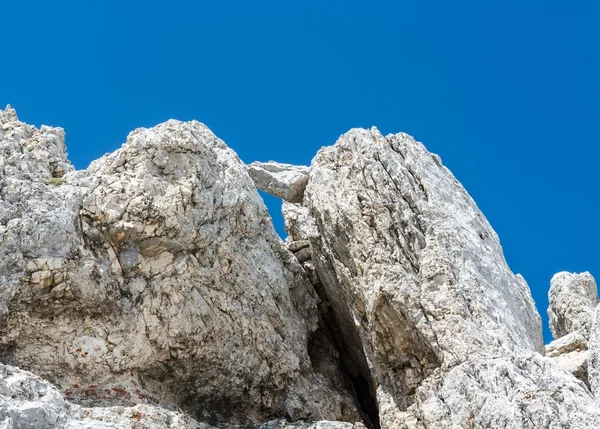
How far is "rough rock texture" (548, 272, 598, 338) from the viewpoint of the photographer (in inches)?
1412

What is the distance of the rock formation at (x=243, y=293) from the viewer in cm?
2091

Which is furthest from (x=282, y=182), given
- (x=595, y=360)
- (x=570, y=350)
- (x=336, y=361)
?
(x=595, y=360)

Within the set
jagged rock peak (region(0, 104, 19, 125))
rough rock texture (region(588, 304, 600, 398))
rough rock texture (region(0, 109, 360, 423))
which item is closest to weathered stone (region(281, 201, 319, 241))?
rough rock texture (region(0, 109, 360, 423))

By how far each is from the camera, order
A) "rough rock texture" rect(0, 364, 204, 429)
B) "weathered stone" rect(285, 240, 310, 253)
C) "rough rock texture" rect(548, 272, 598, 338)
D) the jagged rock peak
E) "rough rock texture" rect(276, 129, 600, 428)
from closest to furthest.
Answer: "rough rock texture" rect(0, 364, 204, 429), "rough rock texture" rect(276, 129, 600, 428), the jagged rock peak, "weathered stone" rect(285, 240, 310, 253), "rough rock texture" rect(548, 272, 598, 338)

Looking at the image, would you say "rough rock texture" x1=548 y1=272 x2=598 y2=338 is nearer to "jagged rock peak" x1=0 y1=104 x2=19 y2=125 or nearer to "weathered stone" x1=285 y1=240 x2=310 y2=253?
"weathered stone" x1=285 y1=240 x2=310 y2=253

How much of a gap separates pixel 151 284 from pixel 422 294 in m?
7.78

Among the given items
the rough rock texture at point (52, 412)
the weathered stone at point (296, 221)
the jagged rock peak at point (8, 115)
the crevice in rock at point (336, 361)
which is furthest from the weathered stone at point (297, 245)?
the jagged rock peak at point (8, 115)

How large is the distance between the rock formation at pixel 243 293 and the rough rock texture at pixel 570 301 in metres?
10.8

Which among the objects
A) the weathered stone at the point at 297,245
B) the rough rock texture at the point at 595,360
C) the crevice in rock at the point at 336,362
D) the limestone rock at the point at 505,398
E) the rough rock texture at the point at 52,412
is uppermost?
the weathered stone at the point at 297,245

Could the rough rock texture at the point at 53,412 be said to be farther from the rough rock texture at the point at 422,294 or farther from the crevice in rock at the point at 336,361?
the crevice in rock at the point at 336,361

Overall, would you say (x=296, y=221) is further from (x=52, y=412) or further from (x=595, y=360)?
(x=52, y=412)

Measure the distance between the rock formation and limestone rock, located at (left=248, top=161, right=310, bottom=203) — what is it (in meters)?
5.10

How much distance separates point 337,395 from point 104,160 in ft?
34.2

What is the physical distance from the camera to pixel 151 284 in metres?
22.9
